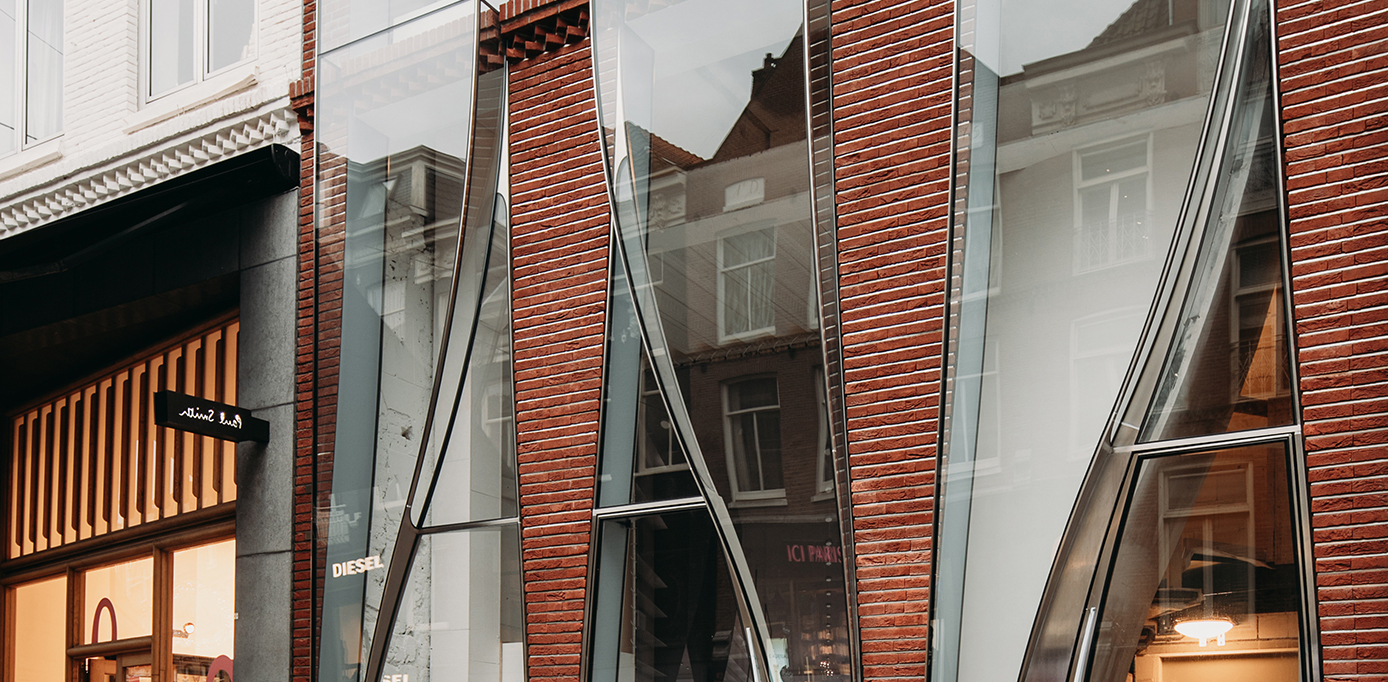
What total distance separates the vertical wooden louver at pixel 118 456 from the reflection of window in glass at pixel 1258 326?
29.6ft

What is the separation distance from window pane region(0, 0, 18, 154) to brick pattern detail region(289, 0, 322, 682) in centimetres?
531

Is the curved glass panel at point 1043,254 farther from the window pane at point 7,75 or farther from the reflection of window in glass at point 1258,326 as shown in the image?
the window pane at point 7,75

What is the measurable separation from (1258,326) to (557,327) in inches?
191

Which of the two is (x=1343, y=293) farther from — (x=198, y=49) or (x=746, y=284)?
(x=198, y=49)

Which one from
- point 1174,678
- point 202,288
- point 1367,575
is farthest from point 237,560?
point 1367,575

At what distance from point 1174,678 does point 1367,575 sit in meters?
1.11

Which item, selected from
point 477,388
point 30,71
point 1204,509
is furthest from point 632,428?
point 30,71

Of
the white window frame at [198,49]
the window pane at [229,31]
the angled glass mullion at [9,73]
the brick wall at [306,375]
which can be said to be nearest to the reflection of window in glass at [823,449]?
the brick wall at [306,375]

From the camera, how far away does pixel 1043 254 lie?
22.2 feet

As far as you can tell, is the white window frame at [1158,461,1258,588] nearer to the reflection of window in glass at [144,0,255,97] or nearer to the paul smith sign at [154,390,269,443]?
the paul smith sign at [154,390,269,443]

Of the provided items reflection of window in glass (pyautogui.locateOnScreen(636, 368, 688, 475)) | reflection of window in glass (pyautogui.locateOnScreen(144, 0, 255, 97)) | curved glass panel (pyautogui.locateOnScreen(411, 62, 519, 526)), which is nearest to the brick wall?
curved glass panel (pyautogui.locateOnScreen(411, 62, 519, 526))

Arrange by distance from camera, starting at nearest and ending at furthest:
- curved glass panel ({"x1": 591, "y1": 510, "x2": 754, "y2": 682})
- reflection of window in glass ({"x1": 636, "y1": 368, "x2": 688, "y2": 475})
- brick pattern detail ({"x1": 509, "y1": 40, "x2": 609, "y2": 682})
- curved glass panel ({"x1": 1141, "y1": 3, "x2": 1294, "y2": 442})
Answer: curved glass panel ({"x1": 1141, "y1": 3, "x2": 1294, "y2": 442}), curved glass panel ({"x1": 591, "y1": 510, "x2": 754, "y2": 682}), reflection of window in glass ({"x1": 636, "y1": 368, "x2": 688, "y2": 475}), brick pattern detail ({"x1": 509, "y1": 40, "x2": 609, "y2": 682})

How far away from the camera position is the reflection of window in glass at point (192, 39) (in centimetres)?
1153

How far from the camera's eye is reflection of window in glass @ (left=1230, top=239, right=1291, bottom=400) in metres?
5.98
